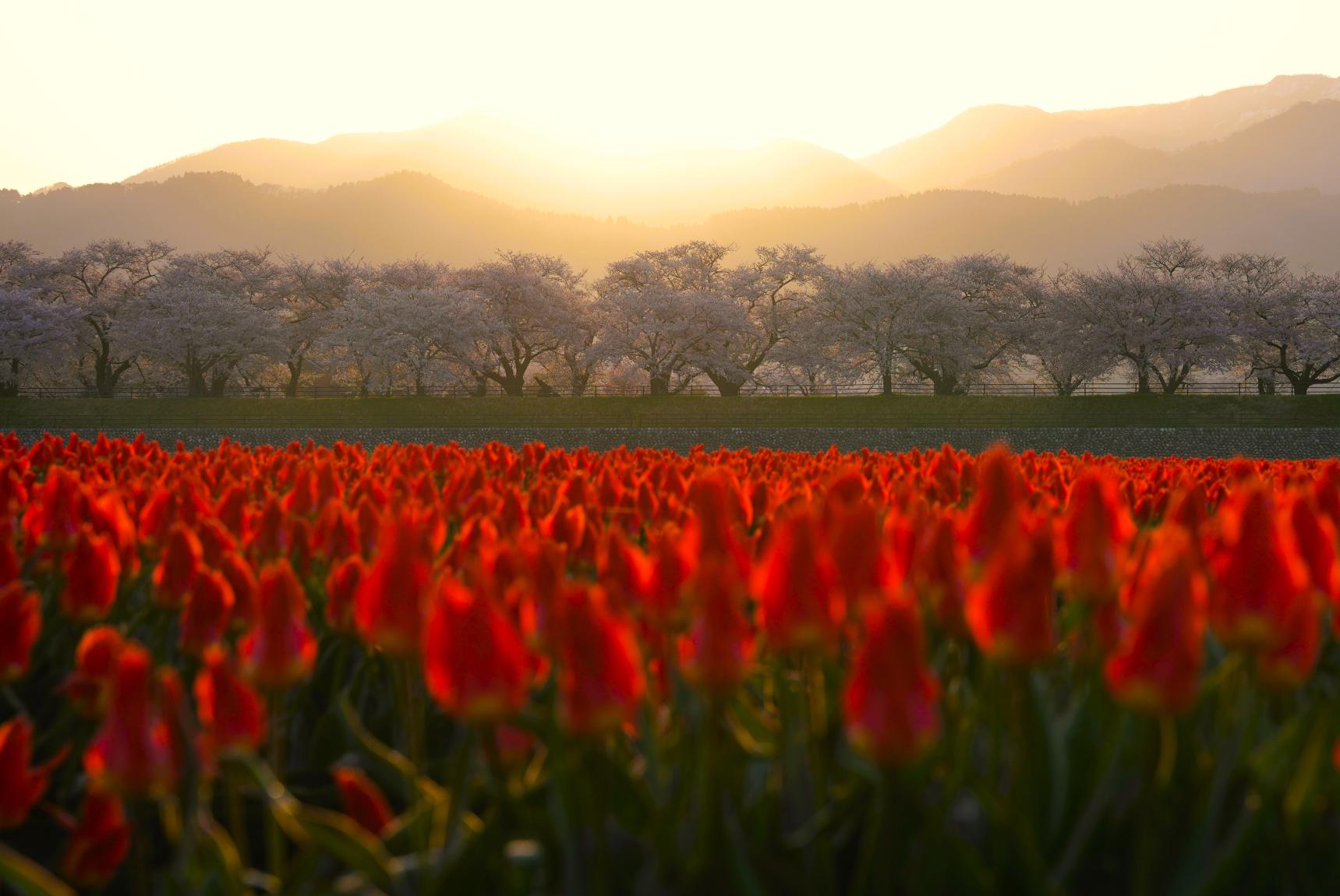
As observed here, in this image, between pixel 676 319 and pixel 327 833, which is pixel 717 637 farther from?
pixel 676 319

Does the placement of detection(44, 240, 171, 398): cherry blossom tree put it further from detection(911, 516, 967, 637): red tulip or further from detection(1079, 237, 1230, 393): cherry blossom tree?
detection(911, 516, 967, 637): red tulip

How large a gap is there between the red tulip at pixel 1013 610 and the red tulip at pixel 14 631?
5.45 ft

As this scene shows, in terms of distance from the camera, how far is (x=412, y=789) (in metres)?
1.55

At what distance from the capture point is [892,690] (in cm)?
108

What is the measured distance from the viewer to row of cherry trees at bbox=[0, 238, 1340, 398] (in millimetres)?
46594

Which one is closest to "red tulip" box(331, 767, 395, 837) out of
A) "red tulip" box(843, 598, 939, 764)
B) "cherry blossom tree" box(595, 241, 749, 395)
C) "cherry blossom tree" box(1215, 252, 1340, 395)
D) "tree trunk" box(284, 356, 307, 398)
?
"red tulip" box(843, 598, 939, 764)

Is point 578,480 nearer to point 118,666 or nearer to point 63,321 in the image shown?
point 118,666

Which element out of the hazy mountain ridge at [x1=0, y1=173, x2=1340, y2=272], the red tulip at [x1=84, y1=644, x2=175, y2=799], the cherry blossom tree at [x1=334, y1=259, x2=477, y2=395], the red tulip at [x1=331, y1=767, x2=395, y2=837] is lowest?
the red tulip at [x1=331, y1=767, x2=395, y2=837]

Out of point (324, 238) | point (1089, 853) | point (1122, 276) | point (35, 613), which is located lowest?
point (1089, 853)


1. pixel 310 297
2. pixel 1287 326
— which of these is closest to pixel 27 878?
pixel 1287 326

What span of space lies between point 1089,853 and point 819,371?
50538 millimetres

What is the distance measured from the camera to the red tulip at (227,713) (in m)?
1.34

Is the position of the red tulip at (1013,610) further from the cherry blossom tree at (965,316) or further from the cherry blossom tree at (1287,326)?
the cherry blossom tree at (1287,326)

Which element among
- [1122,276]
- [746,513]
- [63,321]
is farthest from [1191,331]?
[63,321]
